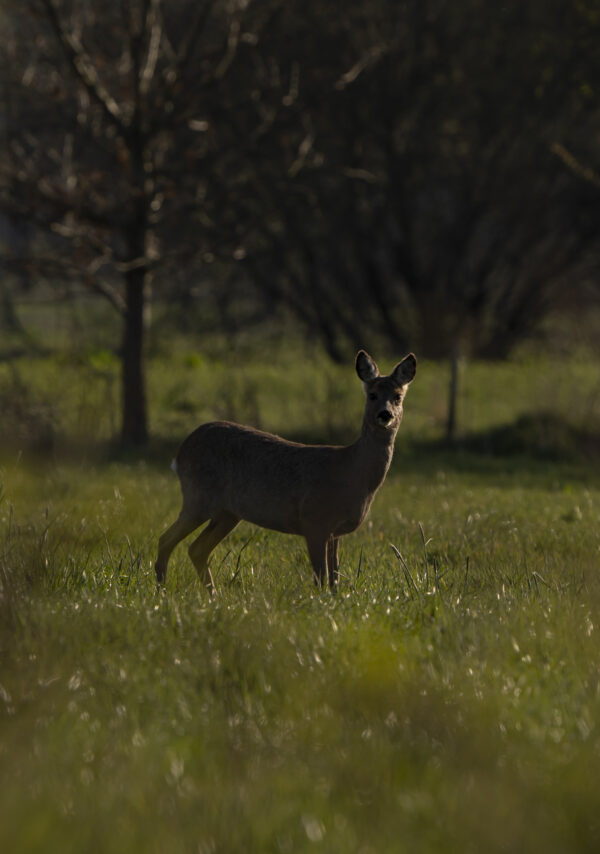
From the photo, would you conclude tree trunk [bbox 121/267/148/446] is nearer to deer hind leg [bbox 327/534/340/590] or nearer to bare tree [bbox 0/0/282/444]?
bare tree [bbox 0/0/282/444]

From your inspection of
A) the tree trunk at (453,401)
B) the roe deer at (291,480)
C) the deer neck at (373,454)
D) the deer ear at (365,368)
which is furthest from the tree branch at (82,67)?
the deer neck at (373,454)

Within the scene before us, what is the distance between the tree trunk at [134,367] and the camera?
15.6m

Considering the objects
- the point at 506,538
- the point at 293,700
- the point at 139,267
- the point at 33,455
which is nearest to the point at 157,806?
the point at 293,700

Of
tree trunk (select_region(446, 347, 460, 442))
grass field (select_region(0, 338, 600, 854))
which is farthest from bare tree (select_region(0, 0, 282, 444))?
grass field (select_region(0, 338, 600, 854))

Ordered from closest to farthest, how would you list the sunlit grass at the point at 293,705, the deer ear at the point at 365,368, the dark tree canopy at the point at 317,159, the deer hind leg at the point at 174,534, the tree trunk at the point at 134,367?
the sunlit grass at the point at 293,705
the deer ear at the point at 365,368
the deer hind leg at the point at 174,534
the dark tree canopy at the point at 317,159
the tree trunk at the point at 134,367

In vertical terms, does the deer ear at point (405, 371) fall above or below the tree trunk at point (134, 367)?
above

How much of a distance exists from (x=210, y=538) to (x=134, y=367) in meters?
8.57

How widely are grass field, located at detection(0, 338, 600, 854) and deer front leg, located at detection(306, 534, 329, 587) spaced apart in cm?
16

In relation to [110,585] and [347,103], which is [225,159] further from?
[110,585]

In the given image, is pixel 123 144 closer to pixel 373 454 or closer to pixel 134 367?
pixel 134 367

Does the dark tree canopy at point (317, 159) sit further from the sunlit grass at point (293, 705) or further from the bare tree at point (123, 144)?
the sunlit grass at point (293, 705)

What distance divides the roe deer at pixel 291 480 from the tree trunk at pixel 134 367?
8.32 m

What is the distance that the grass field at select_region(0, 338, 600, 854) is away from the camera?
12.6 ft

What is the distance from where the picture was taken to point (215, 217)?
21812mm
